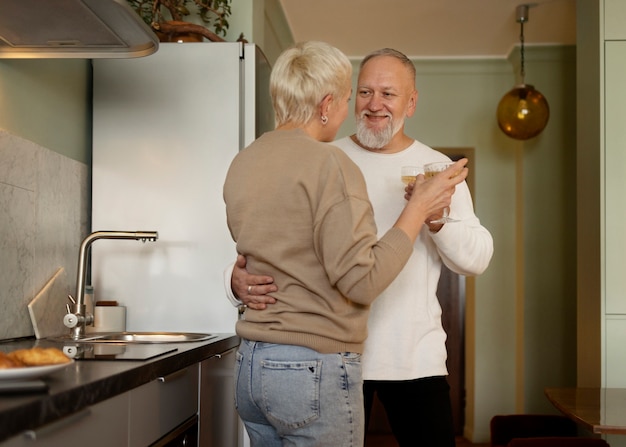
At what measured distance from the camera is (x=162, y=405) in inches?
71.9

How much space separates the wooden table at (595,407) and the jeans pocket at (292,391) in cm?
108

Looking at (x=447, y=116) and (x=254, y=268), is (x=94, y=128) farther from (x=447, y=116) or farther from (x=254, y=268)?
(x=447, y=116)

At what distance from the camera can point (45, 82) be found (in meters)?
2.47

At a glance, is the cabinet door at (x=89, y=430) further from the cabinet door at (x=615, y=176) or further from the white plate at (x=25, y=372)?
the cabinet door at (x=615, y=176)

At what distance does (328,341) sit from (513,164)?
450cm

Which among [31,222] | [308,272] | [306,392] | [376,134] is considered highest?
[376,134]

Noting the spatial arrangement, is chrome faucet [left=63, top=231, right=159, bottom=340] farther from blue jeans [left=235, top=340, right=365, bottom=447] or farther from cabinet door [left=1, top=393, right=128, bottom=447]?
blue jeans [left=235, top=340, right=365, bottom=447]

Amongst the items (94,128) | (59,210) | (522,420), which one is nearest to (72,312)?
(59,210)

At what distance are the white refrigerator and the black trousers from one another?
0.87m

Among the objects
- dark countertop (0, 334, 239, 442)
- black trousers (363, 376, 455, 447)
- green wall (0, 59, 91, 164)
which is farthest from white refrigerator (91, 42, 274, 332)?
black trousers (363, 376, 455, 447)

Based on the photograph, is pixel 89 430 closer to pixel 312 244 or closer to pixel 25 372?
pixel 25 372

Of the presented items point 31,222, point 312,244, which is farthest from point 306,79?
point 31,222

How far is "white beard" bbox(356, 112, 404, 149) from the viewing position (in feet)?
6.86

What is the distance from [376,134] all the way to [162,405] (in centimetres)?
88
